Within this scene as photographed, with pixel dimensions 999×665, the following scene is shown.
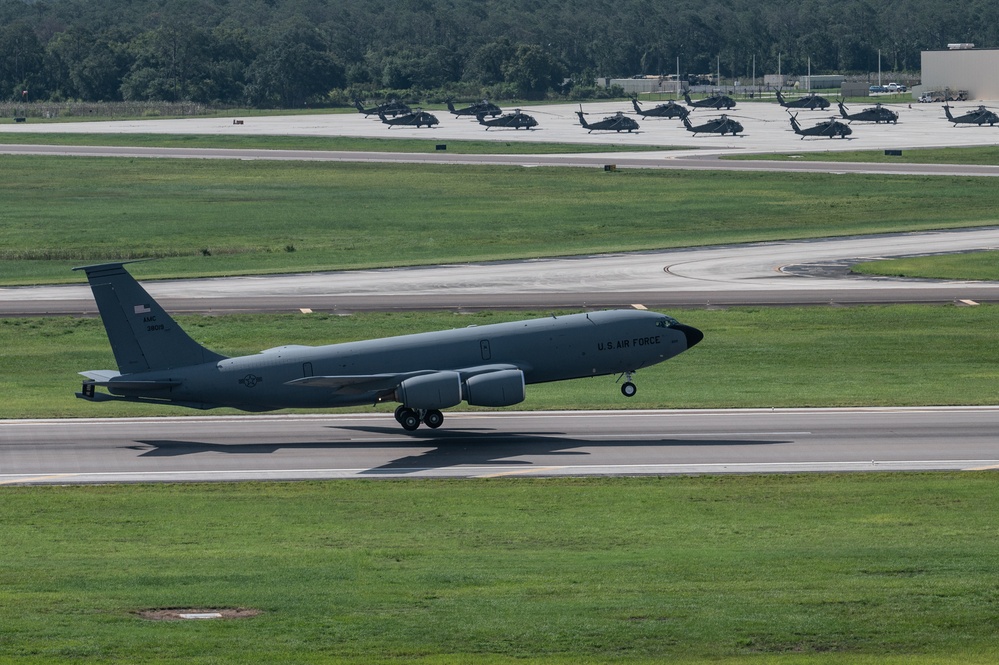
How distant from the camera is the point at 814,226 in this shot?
355 ft

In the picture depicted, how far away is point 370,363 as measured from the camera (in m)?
47.9

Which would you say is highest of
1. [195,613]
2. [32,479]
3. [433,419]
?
[195,613]

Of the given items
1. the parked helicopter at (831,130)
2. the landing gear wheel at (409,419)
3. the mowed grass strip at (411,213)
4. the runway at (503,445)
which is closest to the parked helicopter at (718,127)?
the parked helicopter at (831,130)

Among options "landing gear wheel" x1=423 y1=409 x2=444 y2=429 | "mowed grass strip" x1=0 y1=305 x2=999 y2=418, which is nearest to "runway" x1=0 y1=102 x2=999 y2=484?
"landing gear wheel" x1=423 y1=409 x2=444 y2=429

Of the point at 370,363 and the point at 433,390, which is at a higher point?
the point at 370,363

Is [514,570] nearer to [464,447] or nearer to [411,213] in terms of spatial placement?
[464,447]

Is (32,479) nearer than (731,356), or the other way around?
(32,479)

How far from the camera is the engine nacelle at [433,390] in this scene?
4641 cm

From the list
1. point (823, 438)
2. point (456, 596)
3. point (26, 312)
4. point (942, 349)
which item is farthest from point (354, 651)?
point (26, 312)

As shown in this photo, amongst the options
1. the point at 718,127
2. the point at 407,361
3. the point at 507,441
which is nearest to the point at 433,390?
the point at 407,361

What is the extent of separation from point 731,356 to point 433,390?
20206 mm

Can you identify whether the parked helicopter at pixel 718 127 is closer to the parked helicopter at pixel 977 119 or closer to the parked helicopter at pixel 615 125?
the parked helicopter at pixel 615 125

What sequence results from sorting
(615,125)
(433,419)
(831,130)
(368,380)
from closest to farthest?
1. (368,380)
2. (433,419)
3. (831,130)
4. (615,125)

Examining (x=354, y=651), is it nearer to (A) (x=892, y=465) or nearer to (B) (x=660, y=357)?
(A) (x=892, y=465)
